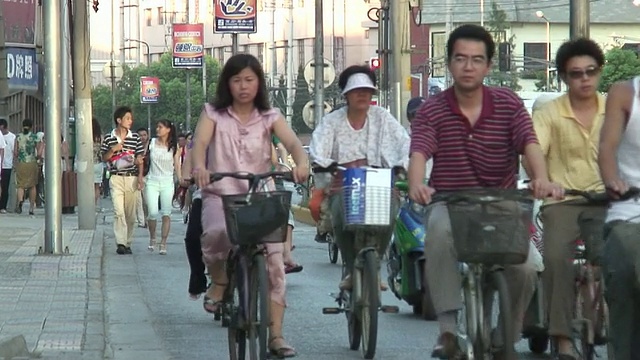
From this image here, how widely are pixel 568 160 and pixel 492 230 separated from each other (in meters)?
1.87

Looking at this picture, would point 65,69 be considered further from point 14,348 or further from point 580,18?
point 14,348

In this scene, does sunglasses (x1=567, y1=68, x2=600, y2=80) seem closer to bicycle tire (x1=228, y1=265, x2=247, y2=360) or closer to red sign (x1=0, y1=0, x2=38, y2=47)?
bicycle tire (x1=228, y1=265, x2=247, y2=360)

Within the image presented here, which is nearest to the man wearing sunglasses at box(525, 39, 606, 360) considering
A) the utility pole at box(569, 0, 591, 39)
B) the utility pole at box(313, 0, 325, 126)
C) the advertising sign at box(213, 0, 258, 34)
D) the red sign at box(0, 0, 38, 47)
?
the utility pole at box(569, 0, 591, 39)

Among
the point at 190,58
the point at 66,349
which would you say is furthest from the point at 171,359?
the point at 190,58

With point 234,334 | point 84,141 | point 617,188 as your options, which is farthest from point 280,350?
point 84,141

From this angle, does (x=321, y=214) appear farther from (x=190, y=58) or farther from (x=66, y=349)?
(x=190, y=58)

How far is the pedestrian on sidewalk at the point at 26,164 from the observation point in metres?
28.9

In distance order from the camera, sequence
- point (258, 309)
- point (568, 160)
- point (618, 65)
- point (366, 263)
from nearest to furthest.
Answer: point (258, 309) → point (568, 160) → point (366, 263) → point (618, 65)

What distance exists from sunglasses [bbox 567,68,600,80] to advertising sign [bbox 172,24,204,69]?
6359cm

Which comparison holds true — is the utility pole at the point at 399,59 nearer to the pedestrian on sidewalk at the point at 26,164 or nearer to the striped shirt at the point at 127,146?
the pedestrian on sidewalk at the point at 26,164

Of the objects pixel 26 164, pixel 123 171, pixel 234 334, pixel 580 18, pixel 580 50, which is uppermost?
pixel 580 18

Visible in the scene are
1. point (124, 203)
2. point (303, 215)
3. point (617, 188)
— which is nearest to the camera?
point (617, 188)

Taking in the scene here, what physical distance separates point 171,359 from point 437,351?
2.86 metres

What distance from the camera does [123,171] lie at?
18469 millimetres
